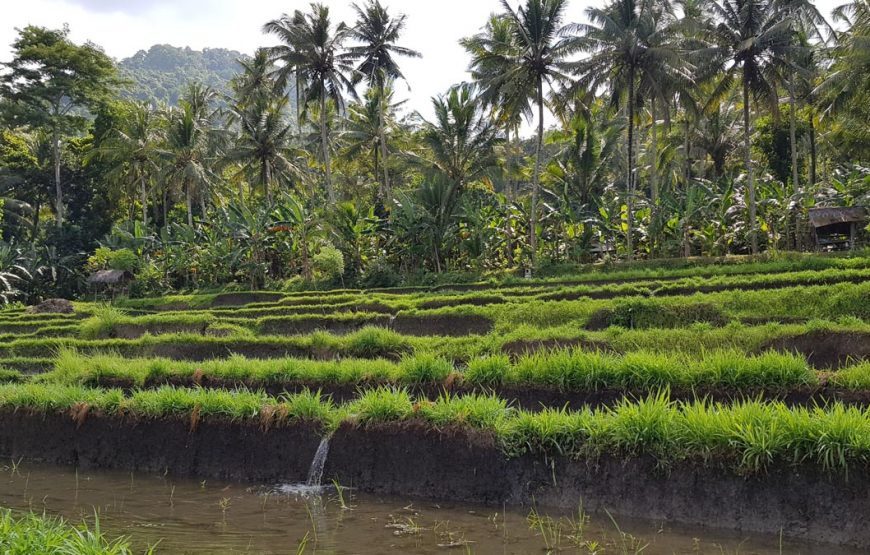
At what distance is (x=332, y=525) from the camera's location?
7840 millimetres

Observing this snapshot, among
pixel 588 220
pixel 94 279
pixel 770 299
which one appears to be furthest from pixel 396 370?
pixel 94 279

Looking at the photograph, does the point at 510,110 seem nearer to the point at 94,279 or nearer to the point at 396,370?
the point at 396,370

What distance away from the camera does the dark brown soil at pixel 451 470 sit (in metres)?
7.02

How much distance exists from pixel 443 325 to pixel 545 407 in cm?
993

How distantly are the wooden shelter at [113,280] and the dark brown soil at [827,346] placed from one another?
31065 millimetres

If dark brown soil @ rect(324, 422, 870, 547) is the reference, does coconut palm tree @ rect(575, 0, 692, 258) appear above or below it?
above

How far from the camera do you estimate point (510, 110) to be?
27828 millimetres

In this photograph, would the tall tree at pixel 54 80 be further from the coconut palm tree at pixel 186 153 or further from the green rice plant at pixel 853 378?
the green rice plant at pixel 853 378

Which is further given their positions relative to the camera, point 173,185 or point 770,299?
point 173,185

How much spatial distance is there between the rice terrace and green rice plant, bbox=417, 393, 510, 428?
4cm

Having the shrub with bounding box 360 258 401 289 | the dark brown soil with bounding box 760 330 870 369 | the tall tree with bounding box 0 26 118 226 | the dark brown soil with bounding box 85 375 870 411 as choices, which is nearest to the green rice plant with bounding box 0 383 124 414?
the dark brown soil with bounding box 85 375 870 411

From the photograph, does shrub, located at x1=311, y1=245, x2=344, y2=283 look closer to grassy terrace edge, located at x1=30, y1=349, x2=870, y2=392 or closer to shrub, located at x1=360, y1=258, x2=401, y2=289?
shrub, located at x1=360, y1=258, x2=401, y2=289

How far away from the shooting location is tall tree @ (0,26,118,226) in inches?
1700

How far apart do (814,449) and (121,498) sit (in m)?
8.11
